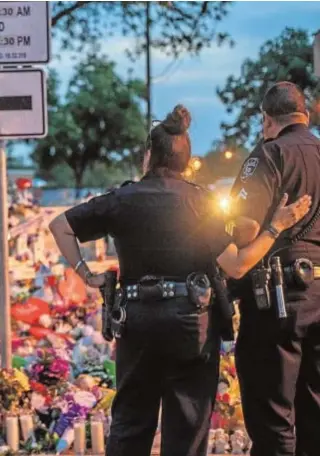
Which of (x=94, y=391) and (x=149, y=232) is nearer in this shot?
(x=149, y=232)

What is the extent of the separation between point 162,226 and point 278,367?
74 cm

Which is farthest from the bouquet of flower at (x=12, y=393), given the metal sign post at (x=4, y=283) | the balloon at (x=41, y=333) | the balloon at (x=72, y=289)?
the balloon at (x=72, y=289)

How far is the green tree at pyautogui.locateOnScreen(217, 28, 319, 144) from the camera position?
21.2m

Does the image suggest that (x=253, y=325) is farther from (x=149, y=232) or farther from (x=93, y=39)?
(x=93, y=39)

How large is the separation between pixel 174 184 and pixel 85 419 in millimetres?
1963

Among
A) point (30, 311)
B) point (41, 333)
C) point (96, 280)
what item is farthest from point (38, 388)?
point (30, 311)

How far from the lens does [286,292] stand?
361cm

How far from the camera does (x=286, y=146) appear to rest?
11.9ft

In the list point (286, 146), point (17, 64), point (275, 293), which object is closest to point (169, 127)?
point (286, 146)

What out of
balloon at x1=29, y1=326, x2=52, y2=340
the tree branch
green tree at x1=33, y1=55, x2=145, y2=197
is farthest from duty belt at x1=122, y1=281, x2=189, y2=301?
green tree at x1=33, y1=55, x2=145, y2=197

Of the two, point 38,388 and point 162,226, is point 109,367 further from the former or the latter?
point 162,226

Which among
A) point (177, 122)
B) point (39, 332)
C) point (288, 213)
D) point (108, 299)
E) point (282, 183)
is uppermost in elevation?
point (177, 122)

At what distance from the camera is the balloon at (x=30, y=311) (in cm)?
855

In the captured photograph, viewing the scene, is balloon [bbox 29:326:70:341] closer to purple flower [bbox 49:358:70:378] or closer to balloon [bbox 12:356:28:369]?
balloon [bbox 12:356:28:369]
